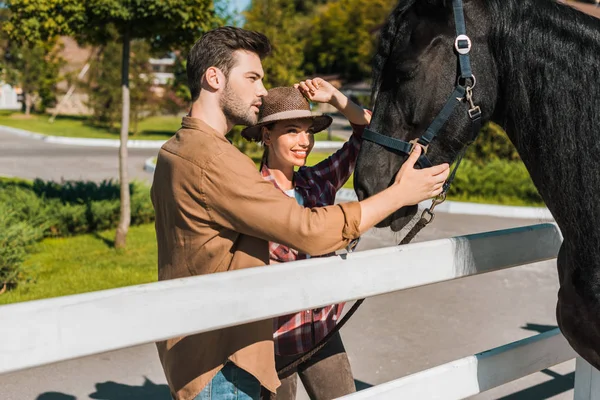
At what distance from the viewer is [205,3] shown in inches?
291

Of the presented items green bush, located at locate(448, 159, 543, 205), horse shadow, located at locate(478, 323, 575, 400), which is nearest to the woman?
horse shadow, located at locate(478, 323, 575, 400)

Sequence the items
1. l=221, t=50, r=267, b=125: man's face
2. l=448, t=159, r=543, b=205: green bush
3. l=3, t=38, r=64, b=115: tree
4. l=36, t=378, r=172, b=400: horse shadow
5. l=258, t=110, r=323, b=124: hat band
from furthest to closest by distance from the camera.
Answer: l=3, t=38, r=64, b=115: tree, l=448, t=159, r=543, b=205: green bush, l=36, t=378, r=172, b=400: horse shadow, l=258, t=110, r=323, b=124: hat band, l=221, t=50, r=267, b=125: man's face

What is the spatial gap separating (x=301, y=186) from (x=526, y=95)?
101 centimetres

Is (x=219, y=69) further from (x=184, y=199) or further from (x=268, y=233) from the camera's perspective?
(x=268, y=233)

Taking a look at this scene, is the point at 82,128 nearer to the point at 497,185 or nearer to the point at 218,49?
the point at 497,185

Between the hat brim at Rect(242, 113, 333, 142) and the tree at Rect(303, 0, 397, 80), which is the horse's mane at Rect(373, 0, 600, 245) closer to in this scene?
the hat brim at Rect(242, 113, 333, 142)

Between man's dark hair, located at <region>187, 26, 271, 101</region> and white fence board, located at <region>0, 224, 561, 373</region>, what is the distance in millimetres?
670

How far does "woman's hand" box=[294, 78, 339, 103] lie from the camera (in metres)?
2.54

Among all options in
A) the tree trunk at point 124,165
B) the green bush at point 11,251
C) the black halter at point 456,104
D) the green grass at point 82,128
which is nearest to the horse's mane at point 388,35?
the black halter at point 456,104

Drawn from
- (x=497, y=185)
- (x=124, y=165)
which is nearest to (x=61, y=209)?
(x=124, y=165)

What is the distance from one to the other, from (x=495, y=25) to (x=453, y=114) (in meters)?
0.32

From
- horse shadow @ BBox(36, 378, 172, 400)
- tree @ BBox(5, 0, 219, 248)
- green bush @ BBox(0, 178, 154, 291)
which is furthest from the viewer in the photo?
green bush @ BBox(0, 178, 154, 291)

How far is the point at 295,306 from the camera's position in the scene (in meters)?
1.70

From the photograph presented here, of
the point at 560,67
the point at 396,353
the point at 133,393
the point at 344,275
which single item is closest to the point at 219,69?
the point at 344,275
